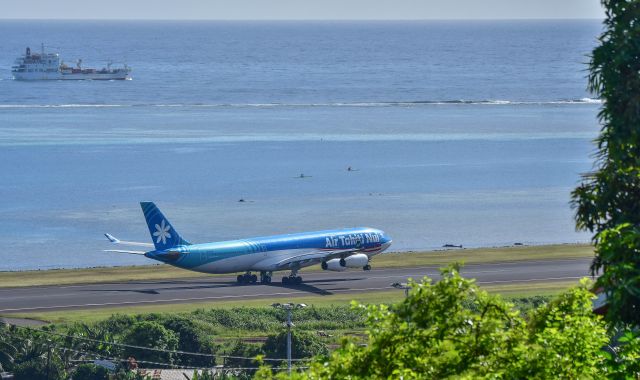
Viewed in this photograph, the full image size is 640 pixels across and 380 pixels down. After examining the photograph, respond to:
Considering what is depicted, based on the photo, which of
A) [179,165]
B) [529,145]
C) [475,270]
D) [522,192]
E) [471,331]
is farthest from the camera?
[529,145]

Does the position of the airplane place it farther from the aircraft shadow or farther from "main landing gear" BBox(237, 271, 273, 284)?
the aircraft shadow

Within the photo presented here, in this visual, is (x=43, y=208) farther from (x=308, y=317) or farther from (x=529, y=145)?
(x=529, y=145)

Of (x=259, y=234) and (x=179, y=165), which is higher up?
(x=179, y=165)

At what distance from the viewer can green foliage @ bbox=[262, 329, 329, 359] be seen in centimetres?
5859

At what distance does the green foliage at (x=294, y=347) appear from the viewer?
5859 cm

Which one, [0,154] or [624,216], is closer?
[624,216]

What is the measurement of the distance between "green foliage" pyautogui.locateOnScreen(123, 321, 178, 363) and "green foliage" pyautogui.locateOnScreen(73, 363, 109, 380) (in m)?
4.31

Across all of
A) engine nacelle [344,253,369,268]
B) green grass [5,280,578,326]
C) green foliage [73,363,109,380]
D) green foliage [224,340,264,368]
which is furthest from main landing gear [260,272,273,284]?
green foliage [73,363,109,380]

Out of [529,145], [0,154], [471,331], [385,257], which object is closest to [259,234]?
[385,257]

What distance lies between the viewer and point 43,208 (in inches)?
5487

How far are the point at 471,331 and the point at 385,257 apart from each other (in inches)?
3254

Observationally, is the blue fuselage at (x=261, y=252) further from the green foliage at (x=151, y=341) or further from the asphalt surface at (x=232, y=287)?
the green foliage at (x=151, y=341)

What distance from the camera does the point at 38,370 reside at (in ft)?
180

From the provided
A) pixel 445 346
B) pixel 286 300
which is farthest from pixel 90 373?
pixel 445 346
